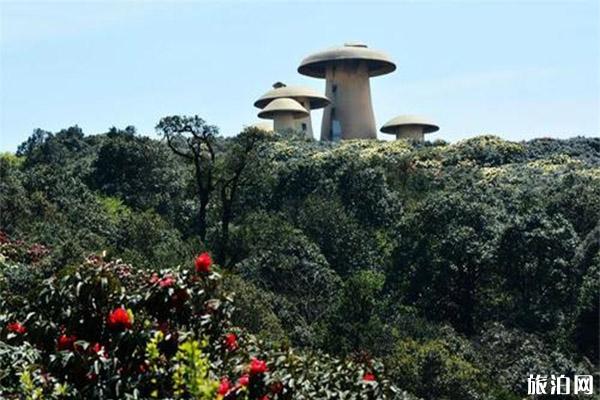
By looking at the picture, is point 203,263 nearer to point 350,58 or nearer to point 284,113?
point 284,113

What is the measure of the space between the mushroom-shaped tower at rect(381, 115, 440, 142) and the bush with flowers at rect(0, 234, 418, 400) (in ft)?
249

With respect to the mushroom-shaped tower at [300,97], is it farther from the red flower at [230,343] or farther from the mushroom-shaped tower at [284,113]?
the red flower at [230,343]

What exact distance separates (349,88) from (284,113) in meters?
6.92

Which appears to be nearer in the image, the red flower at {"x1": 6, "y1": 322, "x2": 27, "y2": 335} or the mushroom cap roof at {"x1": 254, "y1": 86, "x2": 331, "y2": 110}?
the red flower at {"x1": 6, "y1": 322, "x2": 27, "y2": 335}

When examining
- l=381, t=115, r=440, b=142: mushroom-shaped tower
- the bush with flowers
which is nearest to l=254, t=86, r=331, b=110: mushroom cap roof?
l=381, t=115, r=440, b=142: mushroom-shaped tower

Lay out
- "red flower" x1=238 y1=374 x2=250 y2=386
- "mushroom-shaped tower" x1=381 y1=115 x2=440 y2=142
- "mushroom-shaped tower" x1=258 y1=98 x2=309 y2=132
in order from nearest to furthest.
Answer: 1. "red flower" x1=238 y1=374 x2=250 y2=386
2. "mushroom-shaped tower" x1=258 y1=98 x2=309 y2=132
3. "mushroom-shaped tower" x1=381 y1=115 x2=440 y2=142

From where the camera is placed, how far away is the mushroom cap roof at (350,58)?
287ft

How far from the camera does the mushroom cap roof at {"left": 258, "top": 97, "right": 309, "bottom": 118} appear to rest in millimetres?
83625

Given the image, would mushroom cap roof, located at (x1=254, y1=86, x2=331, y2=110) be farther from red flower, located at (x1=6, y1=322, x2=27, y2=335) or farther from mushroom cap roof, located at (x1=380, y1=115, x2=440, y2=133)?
red flower, located at (x1=6, y1=322, x2=27, y2=335)

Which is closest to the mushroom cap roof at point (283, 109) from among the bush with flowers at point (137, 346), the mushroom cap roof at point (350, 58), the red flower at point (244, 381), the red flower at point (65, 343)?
the mushroom cap roof at point (350, 58)

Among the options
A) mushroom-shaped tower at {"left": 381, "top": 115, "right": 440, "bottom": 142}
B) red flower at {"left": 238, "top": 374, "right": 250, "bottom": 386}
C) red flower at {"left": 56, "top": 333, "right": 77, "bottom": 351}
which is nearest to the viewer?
red flower at {"left": 238, "top": 374, "right": 250, "bottom": 386}

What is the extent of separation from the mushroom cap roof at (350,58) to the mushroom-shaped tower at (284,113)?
4.96 meters

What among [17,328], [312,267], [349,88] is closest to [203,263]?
[17,328]

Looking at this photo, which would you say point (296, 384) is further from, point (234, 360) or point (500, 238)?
point (500, 238)
